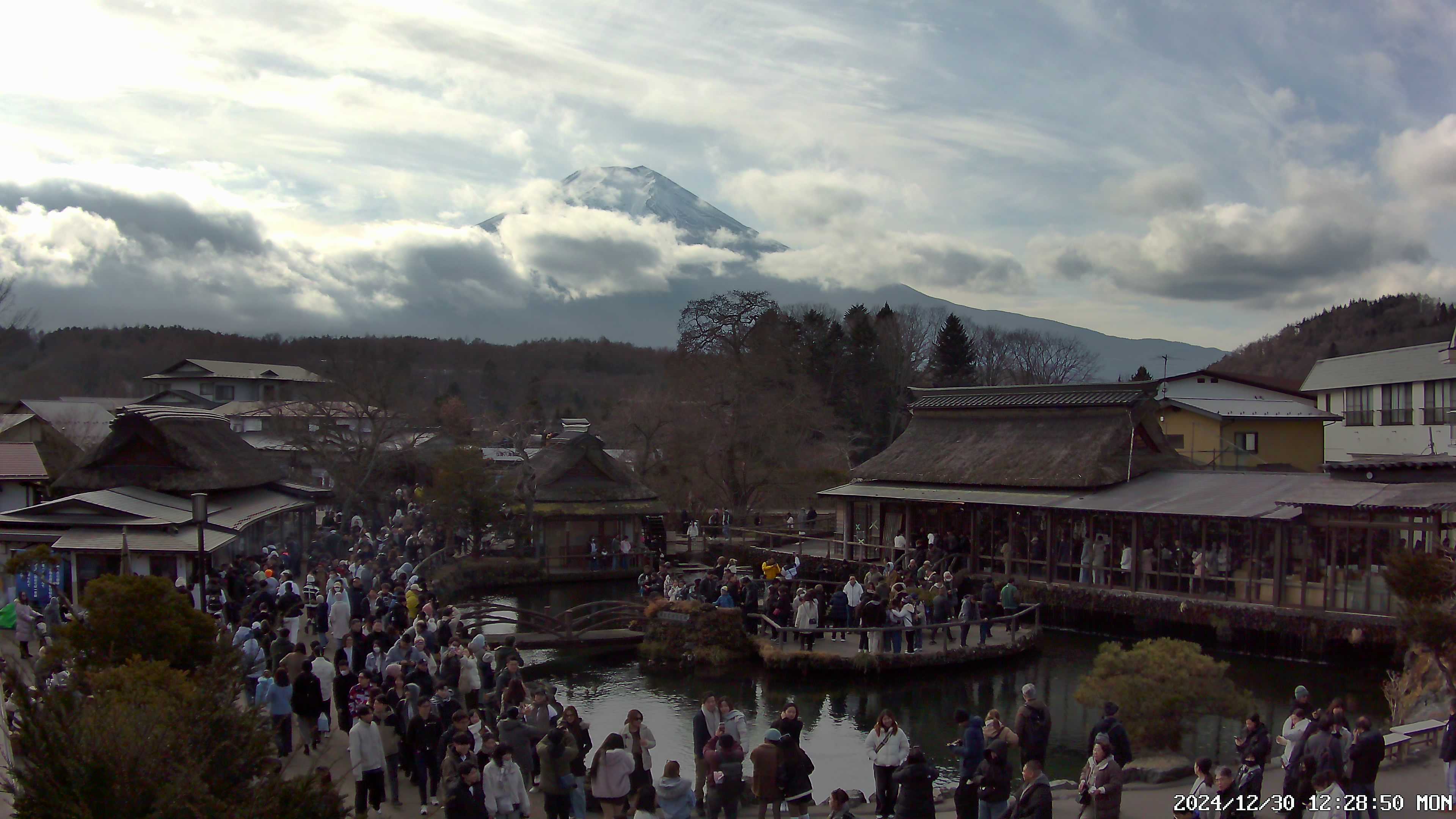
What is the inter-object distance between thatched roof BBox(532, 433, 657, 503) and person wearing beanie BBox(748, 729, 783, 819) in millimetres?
23768

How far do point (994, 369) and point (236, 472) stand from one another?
2270 inches

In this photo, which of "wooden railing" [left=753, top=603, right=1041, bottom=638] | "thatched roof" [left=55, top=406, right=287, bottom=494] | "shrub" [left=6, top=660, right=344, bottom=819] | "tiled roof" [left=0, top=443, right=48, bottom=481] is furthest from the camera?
"tiled roof" [left=0, top=443, right=48, bottom=481]

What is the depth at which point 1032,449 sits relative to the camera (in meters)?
31.0

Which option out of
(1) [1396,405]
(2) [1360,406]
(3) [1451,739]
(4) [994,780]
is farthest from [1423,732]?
(2) [1360,406]

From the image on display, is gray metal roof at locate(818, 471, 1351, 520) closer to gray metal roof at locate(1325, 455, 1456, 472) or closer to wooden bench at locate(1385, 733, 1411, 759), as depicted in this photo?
gray metal roof at locate(1325, 455, 1456, 472)

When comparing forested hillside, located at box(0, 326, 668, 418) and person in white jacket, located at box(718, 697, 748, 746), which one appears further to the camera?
forested hillside, located at box(0, 326, 668, 418)

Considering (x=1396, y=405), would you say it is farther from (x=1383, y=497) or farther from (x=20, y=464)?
(x=20, y=464)

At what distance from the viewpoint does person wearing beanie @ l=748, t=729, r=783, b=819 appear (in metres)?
10.7

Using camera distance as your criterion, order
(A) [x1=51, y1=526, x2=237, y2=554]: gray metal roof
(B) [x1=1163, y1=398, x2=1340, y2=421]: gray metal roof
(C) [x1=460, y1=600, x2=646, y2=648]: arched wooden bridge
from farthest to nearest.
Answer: (B) [x1=1163, y1=398, x2=1340, y2=421]: gray metal roof → (C) [x1=460, y1=600, x2=646, y2=648]: arched wooden bridge → (A) [x1=51, y1=526, x2=237, y2=554]: gray metal roof

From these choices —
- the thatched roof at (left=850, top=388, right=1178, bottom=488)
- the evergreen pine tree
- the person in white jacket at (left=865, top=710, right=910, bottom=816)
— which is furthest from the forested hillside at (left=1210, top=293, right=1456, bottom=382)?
the person in white jacket at (left=865, top=710, right=910, bottom=816)

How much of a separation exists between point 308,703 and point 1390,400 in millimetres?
45375

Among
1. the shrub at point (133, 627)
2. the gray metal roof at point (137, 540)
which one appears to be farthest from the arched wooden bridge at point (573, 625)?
the shrub at point (133, 627)

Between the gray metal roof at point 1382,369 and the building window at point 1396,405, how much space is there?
13.0 inches

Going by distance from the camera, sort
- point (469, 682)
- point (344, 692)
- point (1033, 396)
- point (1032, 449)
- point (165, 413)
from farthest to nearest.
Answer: point (1033, 396)
point (1032, 449)
point (165, 413)
point (469, 682)
point (344, 692)
